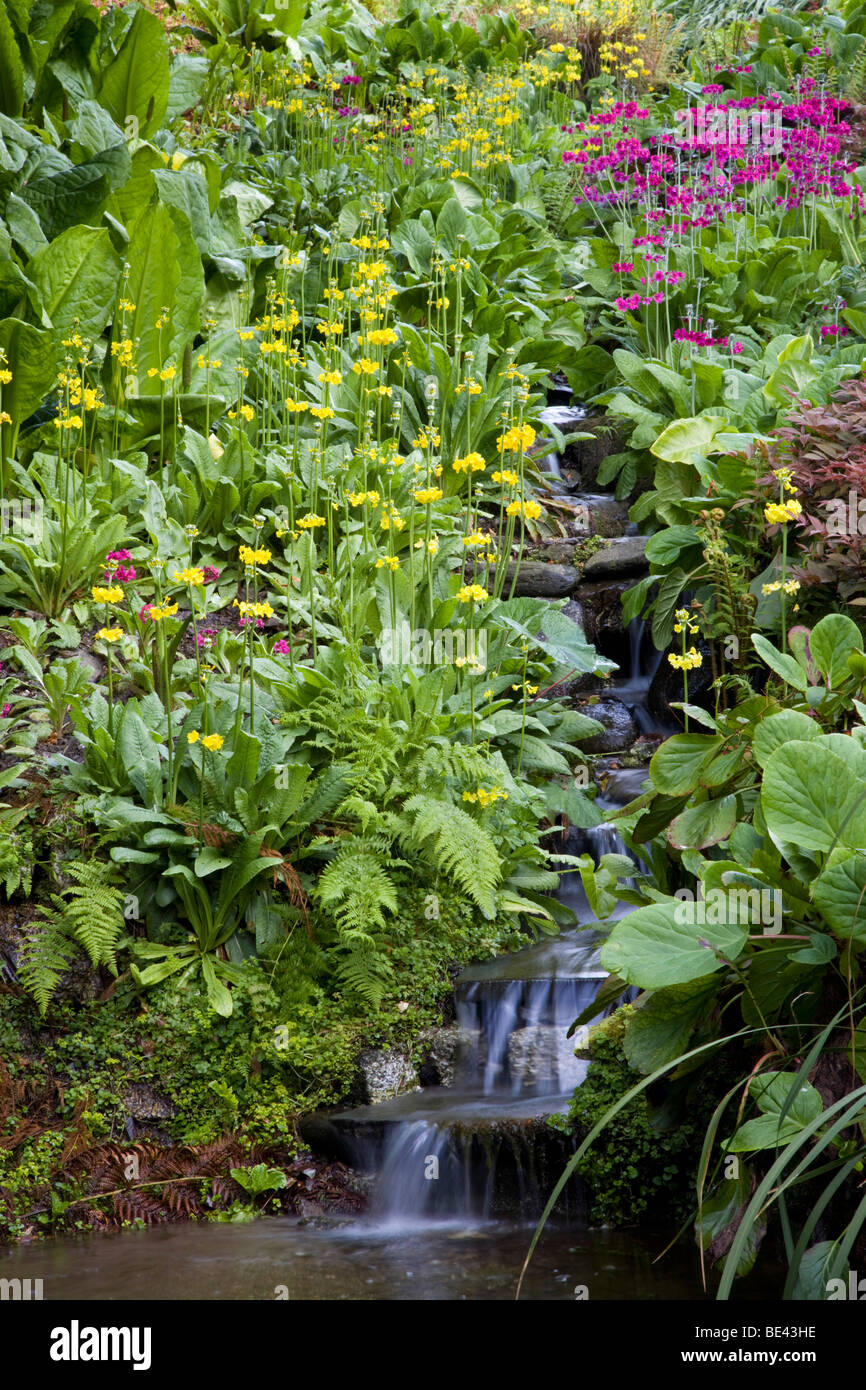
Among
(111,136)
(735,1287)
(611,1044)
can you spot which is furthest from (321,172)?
(735,1287)

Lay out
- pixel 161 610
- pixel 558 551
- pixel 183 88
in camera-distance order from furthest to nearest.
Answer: pixel 183 88 → pixel 558 551 → pixel 161 610

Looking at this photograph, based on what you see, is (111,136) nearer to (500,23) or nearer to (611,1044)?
(611,1044)

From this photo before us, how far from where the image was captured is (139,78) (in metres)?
6.34

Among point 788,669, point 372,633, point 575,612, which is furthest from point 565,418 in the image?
point 788,669

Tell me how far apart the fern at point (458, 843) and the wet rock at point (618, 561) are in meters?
2.30

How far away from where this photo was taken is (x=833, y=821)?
8.69 ft

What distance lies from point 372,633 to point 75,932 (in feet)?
5.82

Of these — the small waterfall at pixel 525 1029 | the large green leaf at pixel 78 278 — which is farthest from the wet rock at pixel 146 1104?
the large green leaf at pixel 78 278

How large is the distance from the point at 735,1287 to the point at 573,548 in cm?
396

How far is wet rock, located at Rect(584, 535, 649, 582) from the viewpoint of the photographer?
6016 mm

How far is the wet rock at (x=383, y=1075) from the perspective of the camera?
3828 millimetres

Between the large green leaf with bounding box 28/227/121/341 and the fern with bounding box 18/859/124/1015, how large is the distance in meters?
2.64

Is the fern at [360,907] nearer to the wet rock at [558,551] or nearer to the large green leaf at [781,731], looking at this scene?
the large green leaf at [781,731]

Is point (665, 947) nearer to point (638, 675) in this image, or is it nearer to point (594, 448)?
point (638, 675)
